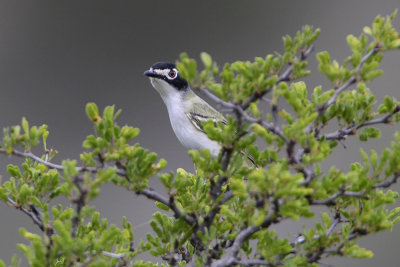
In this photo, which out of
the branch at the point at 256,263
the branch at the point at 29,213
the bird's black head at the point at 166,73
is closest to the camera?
the branch at the point at 256,263

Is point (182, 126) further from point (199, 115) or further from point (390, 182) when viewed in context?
point (390, 182)

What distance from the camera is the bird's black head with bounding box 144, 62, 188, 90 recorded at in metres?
5.66

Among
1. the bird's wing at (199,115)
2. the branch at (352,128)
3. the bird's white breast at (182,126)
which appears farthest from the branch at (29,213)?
the bird's wing at (199,115)

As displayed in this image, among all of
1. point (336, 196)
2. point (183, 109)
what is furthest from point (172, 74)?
point (336, 196)

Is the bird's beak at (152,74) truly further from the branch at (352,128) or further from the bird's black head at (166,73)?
the branch at (352,128)

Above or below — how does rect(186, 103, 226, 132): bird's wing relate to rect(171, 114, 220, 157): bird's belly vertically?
above

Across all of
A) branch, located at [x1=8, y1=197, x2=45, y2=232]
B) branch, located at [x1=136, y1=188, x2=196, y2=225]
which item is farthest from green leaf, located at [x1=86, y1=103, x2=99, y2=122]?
branch, located at [x1=8, y1=197, x2=45, y2=232]

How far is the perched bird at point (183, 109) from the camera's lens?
572 centimetres

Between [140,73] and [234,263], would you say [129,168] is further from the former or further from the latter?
[140,73]

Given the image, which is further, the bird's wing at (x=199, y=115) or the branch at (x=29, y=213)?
the bird's wing at (x=199, y=115)

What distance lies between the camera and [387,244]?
899cm

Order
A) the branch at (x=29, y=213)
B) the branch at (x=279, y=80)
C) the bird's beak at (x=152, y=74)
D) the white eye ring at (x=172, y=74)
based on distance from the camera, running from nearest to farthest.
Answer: the branch at (x=279, y=80) → the branch at (x=29, y=213) → the bird's beak at (x=152, y=74) → the white eye ring at (x=172, y=74)

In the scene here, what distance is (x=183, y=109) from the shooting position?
237 inches

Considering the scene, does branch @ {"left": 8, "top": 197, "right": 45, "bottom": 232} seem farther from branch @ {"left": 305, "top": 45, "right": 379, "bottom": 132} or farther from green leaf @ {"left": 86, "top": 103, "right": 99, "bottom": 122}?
branch @ {"left": 305, "top": 45, "right": 379, "bottom": 132}
